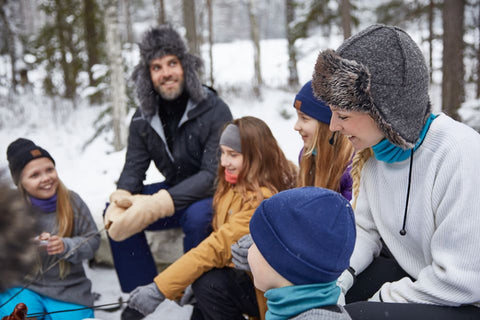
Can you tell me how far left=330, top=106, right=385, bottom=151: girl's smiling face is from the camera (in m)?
1.58

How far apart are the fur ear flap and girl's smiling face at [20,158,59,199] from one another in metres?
1.67

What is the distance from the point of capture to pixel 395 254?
1776 millimetres

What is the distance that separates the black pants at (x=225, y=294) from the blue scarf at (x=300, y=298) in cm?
90

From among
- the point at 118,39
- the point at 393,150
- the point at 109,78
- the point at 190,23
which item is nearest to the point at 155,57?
the point at 393,150

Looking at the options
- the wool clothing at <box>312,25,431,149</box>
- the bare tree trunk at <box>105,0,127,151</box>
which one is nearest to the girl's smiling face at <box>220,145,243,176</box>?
the wool clothing at <box>312,25,431,149</box>

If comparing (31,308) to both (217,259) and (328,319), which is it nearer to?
(217,259)

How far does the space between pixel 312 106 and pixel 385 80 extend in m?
0.80

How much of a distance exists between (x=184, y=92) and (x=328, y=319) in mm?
2385

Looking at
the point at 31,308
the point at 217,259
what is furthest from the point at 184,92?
the point at 31,308

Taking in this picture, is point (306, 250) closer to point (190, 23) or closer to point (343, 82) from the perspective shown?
point (343, 82)

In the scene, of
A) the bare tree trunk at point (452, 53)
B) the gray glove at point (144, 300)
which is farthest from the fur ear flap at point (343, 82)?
the bare tree trunk at point (452, 53)

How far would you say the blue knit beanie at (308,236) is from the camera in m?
1.31

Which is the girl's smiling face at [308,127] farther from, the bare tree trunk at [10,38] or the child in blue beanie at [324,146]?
the bare tree trunk at [10,38]

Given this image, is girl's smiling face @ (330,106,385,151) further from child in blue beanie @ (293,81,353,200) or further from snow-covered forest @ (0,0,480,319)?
snow-covered forest @ (0,0,480,319)
